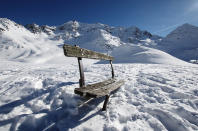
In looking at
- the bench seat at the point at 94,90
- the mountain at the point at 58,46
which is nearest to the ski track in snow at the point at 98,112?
the bench seat at the point at 94,90

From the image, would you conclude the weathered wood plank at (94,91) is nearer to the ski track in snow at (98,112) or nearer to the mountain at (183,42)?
the ski track in snow at (98,112)

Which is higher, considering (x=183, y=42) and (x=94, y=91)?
(x=183, y=42)

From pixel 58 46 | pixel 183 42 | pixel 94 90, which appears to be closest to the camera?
pixel 94 90

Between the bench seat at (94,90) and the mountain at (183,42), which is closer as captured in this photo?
the bench seat at (94,90)

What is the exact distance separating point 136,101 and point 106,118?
1.23 meters

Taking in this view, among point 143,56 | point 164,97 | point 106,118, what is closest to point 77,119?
point 106,118

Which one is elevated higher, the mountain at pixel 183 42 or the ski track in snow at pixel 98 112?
the mountain at pixel 183 42

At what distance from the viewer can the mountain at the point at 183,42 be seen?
76100 mm

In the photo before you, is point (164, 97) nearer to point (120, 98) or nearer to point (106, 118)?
point (120, 98)

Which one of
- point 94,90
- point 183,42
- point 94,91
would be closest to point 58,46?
point 94,90

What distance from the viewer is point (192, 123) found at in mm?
2473

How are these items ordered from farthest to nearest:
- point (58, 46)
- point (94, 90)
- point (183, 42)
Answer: point (183, 42)
point (58, 46)
point (94, 90)

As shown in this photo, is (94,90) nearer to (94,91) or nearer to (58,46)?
(94,91)

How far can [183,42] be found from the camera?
9831 centimetres
